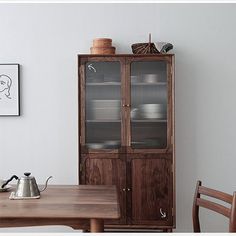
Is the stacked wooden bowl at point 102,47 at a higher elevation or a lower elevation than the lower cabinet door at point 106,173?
higher

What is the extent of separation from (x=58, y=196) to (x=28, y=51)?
6.15ft

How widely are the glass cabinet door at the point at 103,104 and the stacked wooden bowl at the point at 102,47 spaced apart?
0.13 m

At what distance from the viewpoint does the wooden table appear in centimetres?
193

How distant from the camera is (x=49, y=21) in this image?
3.68 m

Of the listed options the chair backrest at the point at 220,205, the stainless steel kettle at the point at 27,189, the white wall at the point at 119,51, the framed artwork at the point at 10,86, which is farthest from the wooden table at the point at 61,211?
the framed artwork at the point at 10,86

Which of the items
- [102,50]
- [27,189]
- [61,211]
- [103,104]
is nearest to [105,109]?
[103,104]

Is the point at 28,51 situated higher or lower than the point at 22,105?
higher

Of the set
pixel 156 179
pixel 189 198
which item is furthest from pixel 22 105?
pixel 189 198

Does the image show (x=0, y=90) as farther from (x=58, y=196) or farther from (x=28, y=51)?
(x=58, y=196)

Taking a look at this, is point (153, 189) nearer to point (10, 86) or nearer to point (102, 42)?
point (102, 42)

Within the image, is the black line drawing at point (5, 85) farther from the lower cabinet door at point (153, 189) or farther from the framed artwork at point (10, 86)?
the lower cabinet door at point (153, 189)

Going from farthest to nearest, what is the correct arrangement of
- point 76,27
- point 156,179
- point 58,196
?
point 76,27
point 156,179
point 58,196

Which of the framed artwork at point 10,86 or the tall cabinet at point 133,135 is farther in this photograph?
the framed artwork at point 10,86

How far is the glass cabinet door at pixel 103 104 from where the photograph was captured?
3.36 metres
